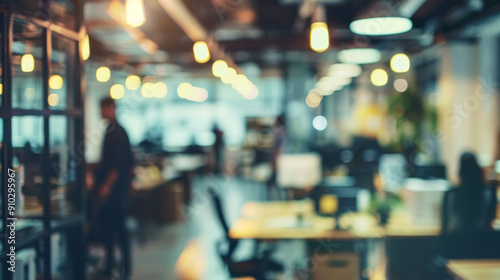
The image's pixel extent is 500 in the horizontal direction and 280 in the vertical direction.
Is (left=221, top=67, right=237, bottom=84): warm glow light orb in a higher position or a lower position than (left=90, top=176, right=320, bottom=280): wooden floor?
higher

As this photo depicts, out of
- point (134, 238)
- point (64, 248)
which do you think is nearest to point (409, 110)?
point (134, 238)

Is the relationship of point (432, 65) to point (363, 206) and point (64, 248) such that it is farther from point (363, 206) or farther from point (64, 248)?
point (64, 248)

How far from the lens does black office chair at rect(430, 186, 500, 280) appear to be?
412 cm

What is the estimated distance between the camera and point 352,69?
455 inches

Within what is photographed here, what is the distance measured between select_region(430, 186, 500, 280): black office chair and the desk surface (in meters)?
0.20

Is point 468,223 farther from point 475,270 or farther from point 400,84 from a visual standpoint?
point 400,84

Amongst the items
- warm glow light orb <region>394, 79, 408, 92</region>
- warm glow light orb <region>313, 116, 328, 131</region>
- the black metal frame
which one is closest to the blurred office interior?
the black metal frame

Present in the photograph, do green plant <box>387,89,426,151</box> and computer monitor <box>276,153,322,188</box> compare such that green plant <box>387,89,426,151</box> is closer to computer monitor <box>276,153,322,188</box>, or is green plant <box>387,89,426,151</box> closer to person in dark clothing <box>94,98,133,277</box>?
computer monitor <box>276,153,322,188</box>

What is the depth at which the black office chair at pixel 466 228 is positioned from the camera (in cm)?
412

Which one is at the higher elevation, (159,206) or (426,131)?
(426,131)

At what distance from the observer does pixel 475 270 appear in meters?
3.19

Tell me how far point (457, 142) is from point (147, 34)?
6.74 meters

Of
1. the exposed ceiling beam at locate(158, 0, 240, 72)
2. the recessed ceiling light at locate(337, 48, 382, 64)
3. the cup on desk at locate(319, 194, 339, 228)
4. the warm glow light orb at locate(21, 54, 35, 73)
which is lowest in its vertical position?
the cup on desk at locate(319, 194, 339, 228)

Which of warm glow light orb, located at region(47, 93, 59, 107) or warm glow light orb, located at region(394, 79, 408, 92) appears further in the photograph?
warm glow light orb, located at region(394, 79, 408, 92)
